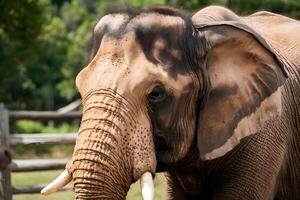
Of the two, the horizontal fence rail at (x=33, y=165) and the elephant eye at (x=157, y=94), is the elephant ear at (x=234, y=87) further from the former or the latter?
the horizontal fence rail at (x=33, y=165)

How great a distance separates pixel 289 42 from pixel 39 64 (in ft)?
127

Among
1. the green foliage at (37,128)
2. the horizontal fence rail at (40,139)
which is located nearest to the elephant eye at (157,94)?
the horizontal fence rail at (40,139)

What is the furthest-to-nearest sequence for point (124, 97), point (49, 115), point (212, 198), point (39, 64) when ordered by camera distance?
point (39, 64) → point (49, 115) → point (212, 198) → point (124, 97)

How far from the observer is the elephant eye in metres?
5.18

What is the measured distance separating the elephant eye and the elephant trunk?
181 millimetres

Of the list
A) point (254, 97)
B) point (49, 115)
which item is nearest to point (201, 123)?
point (254, 97)

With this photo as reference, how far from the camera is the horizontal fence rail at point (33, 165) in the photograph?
12.2 m

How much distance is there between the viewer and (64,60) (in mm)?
44906

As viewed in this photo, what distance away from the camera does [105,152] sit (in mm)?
4844

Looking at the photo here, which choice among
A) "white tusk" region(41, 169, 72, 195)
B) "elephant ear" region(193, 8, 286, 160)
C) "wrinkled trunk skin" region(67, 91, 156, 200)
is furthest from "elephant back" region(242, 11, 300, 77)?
"white tusk" region(41, 169, 72, 195)

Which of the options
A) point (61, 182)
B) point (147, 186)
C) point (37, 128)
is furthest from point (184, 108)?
point (37, 128)

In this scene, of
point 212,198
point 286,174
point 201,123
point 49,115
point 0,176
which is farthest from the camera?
point 49,115

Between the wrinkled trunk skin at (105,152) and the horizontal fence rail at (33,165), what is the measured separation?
7.34 meters

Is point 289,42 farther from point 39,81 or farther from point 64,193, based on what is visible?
point 39,81
